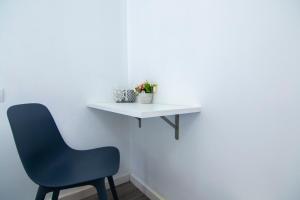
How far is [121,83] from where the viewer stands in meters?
1.70

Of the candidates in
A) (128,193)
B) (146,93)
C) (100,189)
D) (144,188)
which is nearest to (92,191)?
→ (128,193)

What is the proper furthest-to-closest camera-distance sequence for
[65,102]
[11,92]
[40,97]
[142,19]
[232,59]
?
1. [142,19]
2. [65,102]
3. [40,97]
4. [11,92]
5. [232,59]

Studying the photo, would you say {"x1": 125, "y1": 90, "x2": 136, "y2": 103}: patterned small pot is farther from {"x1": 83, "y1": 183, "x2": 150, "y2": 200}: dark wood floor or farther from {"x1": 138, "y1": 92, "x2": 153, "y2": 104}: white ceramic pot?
{"x1": 83, "y1": 183, "x2": 150, "y2": 200}: dark wood floor

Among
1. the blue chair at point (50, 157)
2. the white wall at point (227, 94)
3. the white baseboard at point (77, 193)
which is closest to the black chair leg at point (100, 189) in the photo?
the blue chair at point (50, 157)

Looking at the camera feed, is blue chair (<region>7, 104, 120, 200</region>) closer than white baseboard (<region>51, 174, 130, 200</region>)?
Yes

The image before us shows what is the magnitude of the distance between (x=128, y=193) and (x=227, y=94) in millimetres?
1283

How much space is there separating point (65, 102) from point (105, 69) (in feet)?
1.47

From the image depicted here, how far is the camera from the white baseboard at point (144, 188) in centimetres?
147

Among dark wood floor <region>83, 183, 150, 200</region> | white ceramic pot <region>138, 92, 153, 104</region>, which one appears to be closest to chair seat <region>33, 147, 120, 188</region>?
white ceramic pot <region>138, 92, 153, 104</region>

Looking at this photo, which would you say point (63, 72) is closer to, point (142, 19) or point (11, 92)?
point (11, 92)

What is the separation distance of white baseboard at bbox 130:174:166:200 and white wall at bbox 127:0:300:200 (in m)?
0.08

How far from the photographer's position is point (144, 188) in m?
1.60

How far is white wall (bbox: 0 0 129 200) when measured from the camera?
3.95 feet

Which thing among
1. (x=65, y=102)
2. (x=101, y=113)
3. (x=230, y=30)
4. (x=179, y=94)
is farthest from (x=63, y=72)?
(x=230, y=30)
